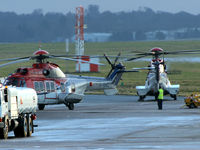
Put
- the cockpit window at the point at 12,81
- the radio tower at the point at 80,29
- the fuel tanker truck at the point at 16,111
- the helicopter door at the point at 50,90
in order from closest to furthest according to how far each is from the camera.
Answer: the fuel tanker truck at the point at 16,111
the cockpit window at the point at 12,81
the helicopter door at the point at 50,90
the radio tower at the point at 80,29

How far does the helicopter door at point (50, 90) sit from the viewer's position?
41.1 meters

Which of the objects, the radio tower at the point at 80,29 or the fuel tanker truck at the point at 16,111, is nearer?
the fuel tanker truck at the point at 16,111

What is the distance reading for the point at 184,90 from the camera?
216ft

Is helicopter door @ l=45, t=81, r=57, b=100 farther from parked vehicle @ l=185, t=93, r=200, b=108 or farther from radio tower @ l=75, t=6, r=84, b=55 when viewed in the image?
radio tower @ l=75, t=6, r=84, b=55

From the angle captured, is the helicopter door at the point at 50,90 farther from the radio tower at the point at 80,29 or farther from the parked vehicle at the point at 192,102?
the radio tower at the point at 80,29

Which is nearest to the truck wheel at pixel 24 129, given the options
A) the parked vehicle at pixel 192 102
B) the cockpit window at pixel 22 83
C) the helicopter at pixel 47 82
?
the helicopter at pixel 47 82

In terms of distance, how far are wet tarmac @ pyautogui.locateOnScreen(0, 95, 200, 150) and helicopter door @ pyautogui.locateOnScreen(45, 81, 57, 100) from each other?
A: 1.91 metres

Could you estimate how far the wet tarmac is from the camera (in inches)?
803

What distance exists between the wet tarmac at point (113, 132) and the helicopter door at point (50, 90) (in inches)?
75.1

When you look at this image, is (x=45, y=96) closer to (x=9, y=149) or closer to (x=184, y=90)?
(x=9, y=149)

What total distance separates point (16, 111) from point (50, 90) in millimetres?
16411

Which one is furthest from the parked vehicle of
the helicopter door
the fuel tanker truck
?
the fuel tanker truck

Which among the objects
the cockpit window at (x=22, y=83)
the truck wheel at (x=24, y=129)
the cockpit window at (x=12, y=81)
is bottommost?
the truck wheel at (x=24, y=129)

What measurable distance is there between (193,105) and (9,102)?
20.2 metres
